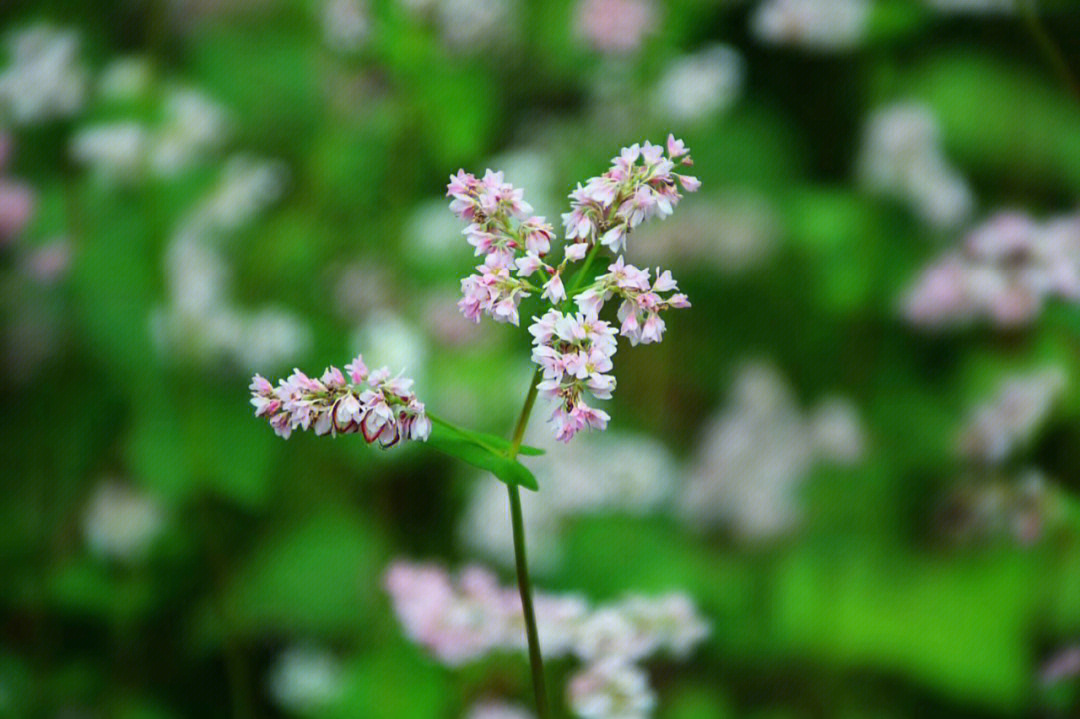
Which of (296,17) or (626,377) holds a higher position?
(296,17)

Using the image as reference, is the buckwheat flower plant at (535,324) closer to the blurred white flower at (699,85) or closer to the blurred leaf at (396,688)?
the blurred leaf at (396,688)

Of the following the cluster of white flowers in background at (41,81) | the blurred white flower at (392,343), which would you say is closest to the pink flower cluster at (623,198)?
the blurred white flower at (392,343)

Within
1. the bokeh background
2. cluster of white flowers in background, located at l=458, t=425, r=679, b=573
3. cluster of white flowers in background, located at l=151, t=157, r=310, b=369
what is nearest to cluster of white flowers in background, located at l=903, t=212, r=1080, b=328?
the bokeh background

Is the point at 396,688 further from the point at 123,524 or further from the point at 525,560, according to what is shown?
the point at 525,560

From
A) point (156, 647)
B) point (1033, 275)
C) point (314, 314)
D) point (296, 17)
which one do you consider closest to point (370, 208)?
point (314, 314)

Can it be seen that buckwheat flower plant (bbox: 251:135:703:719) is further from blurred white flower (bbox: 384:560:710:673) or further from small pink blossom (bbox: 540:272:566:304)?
blurred white flower (bbox: 384:560:710:673)

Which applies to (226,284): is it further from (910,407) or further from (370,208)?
(910,407)
